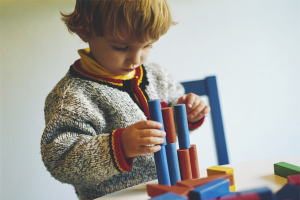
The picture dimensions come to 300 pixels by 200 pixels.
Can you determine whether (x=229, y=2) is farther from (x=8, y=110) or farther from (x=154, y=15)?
(x=8, y=110)

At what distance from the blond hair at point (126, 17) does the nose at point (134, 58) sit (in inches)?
1.1

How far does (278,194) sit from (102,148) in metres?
0.23

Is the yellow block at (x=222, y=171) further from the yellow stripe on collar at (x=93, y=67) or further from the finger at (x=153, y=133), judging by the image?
the yellow stripe on collar at (x=93, y=67)

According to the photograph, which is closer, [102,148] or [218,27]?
[102,148]

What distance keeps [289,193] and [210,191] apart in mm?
69

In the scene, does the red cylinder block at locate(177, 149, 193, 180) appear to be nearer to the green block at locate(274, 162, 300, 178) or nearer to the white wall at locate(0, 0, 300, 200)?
the green block at locate(274, 162, 300, 178)

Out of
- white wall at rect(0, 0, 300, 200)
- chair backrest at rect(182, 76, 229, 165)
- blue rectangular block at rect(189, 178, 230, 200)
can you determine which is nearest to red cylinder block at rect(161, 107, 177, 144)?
blue rectangular block at rect(189, 178, 230, 200)

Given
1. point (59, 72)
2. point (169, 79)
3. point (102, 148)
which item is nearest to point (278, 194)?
point (102, 148)

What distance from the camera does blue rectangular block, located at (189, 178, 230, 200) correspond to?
0.23 m

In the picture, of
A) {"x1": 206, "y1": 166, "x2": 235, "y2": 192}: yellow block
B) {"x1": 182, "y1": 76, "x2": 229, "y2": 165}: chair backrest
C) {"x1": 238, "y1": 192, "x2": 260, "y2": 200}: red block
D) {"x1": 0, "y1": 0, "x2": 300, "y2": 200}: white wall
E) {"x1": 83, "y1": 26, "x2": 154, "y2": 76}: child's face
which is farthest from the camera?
{"x1": 0, "y1": 0, "x2": 300, "y2": 200}: white wall

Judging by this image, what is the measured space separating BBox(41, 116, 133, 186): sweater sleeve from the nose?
0.12m

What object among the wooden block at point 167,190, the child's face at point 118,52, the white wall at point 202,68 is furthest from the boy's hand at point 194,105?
the white wall at point 202,68

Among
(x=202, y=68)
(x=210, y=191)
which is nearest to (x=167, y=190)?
(x=210, y=191)

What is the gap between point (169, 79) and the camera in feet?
2.03
